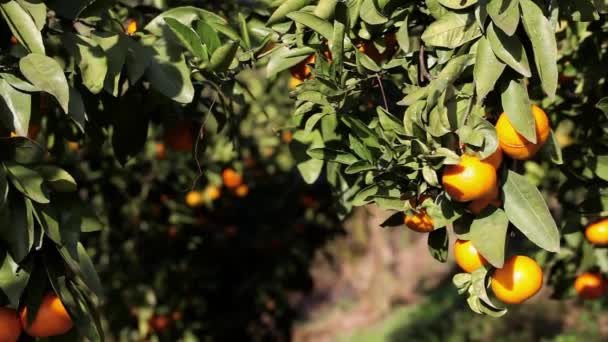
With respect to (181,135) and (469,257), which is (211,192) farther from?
(469,257)

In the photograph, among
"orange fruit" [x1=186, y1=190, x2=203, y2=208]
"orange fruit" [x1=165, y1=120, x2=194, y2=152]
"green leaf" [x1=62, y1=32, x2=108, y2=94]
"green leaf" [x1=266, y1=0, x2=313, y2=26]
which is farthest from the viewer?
"orange fruit" [x1=186, y1=190, x2=203, y2=208]

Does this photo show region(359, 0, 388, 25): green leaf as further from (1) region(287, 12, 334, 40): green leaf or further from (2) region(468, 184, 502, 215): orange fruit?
(2) region(468, 184, 502, 215): orange fruit

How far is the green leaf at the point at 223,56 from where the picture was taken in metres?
1.31

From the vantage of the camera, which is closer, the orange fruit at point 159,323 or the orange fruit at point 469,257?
the orange fruit at point 469,257

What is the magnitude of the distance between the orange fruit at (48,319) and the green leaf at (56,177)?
168 mm

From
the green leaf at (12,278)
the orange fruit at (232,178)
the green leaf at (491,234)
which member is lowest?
the orange fruit at (232,178)

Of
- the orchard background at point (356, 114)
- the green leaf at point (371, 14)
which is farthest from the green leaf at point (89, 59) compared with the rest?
the green leaf at point (371, 14)

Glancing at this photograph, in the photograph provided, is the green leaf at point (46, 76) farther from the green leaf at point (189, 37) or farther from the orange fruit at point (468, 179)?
the orange fruit at point (468, 179)

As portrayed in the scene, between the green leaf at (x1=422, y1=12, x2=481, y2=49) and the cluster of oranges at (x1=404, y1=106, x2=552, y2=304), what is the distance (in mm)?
129

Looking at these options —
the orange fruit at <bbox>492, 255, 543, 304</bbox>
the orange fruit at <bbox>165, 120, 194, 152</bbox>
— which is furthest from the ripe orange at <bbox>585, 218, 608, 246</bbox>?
the orange fruit at <bbox>165, 120, 194, 152</bbox>

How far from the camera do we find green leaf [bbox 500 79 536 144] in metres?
1.07

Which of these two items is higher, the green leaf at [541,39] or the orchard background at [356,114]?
the green leaf at [541,39]

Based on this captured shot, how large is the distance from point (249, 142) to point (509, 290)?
236 cm

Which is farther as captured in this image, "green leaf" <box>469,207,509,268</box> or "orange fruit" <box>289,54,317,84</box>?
"orange fruit" <box>289,54,317,84</box>
